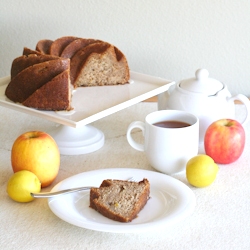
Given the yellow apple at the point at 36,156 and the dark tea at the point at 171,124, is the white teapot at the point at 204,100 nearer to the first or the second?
the dark tea at the point at 171,124

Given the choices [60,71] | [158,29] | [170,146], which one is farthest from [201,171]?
[158,29]

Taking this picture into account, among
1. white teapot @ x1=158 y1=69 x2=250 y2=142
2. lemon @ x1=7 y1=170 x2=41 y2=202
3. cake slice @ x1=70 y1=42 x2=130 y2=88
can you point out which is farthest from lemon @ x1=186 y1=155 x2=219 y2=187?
cake slice @ x1=70 y1=42 x2=130 y2=88

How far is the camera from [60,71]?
1313mm

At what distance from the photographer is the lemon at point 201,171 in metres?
1.15

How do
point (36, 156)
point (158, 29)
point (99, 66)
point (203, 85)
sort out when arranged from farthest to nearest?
point (158, 29) < point (99, 66) < point (203, 85) < point (36, 156)

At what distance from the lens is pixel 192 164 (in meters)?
1.17

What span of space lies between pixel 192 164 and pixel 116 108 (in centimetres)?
24

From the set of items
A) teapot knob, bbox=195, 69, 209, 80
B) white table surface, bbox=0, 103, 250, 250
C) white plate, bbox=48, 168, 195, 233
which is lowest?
white table surface, bbox=0, 103, 250, 250

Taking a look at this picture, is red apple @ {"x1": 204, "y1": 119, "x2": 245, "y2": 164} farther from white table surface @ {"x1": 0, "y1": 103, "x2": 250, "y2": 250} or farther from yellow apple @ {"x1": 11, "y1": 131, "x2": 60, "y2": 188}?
yellow apple @ {"x1": 11, "y1": 131, "x2": 60, "y2": 188}

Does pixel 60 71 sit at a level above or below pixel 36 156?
above

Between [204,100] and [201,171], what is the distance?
25 cm

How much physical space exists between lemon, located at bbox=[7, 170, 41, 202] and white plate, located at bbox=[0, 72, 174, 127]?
0.16m

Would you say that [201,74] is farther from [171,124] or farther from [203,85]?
[171,124]

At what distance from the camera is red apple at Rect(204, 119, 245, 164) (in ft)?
4.10
